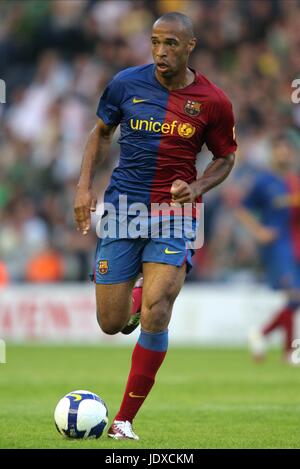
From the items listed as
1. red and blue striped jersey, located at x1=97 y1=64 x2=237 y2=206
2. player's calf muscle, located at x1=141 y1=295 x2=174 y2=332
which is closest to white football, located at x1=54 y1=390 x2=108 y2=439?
player's calf muscle, located at x1=141 y1=295 x2=174 y2=332

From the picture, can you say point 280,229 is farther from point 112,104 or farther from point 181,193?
point 181,193

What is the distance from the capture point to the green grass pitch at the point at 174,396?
6969 mm

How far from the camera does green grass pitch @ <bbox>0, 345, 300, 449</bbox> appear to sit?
6969 millimetres

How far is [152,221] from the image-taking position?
721cm

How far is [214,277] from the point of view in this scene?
1706 centimetres

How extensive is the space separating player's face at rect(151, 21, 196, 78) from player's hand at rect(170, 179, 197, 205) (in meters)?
0.80

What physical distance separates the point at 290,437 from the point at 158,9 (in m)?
13.7

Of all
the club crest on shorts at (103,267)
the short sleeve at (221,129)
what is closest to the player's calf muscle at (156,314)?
the club crest on shorts at (103,267)

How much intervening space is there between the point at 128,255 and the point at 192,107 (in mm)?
1056

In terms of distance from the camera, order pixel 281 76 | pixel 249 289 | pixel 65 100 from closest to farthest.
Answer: pixel 249 289 → pixel 281 76 → pixel 65 100

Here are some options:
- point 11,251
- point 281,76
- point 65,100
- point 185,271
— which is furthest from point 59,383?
point 65,100

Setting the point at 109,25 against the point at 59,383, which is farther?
the point at 109,25

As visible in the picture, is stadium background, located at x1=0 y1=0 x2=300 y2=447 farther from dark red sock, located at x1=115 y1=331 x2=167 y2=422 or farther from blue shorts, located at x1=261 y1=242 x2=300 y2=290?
dark red sock, located at x1=115 y1=331 x2=167 y2=422

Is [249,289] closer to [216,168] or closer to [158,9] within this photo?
[158,9]
